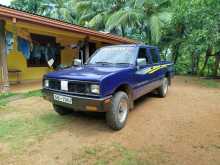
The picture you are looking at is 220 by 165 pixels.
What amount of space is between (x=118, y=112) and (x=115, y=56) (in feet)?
5.73

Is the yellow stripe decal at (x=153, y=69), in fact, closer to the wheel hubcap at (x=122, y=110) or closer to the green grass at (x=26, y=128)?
the wheel hubcap at (x=122, y=110)

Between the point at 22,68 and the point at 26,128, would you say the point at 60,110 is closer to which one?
the point at 26,128

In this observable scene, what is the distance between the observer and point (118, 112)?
462 centimetres

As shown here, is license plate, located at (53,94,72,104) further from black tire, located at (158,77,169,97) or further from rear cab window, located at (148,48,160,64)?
black tire, located at (158,77,169,97)

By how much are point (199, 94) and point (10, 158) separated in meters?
7.27

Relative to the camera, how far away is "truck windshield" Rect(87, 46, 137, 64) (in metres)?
5.61

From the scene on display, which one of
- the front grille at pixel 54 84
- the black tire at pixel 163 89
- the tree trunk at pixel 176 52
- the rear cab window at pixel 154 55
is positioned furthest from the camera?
the tree trunk at pixel 176 52

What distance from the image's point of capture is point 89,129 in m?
4.79

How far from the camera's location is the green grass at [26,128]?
4145 millimetres

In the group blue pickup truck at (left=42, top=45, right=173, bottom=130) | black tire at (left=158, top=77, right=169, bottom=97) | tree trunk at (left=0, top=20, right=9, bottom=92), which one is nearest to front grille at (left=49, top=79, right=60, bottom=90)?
blue pickup truck at (left=42, top=45, right=173, bottom=130)

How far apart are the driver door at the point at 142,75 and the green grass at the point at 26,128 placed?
74.8 inches

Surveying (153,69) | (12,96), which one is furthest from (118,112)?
(12,96)

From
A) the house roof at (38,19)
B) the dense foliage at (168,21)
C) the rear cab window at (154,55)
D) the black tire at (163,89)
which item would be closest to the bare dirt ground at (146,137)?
the black tire at (163,89)

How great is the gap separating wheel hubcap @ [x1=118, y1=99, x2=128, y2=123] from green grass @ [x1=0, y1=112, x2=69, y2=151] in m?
1.33
